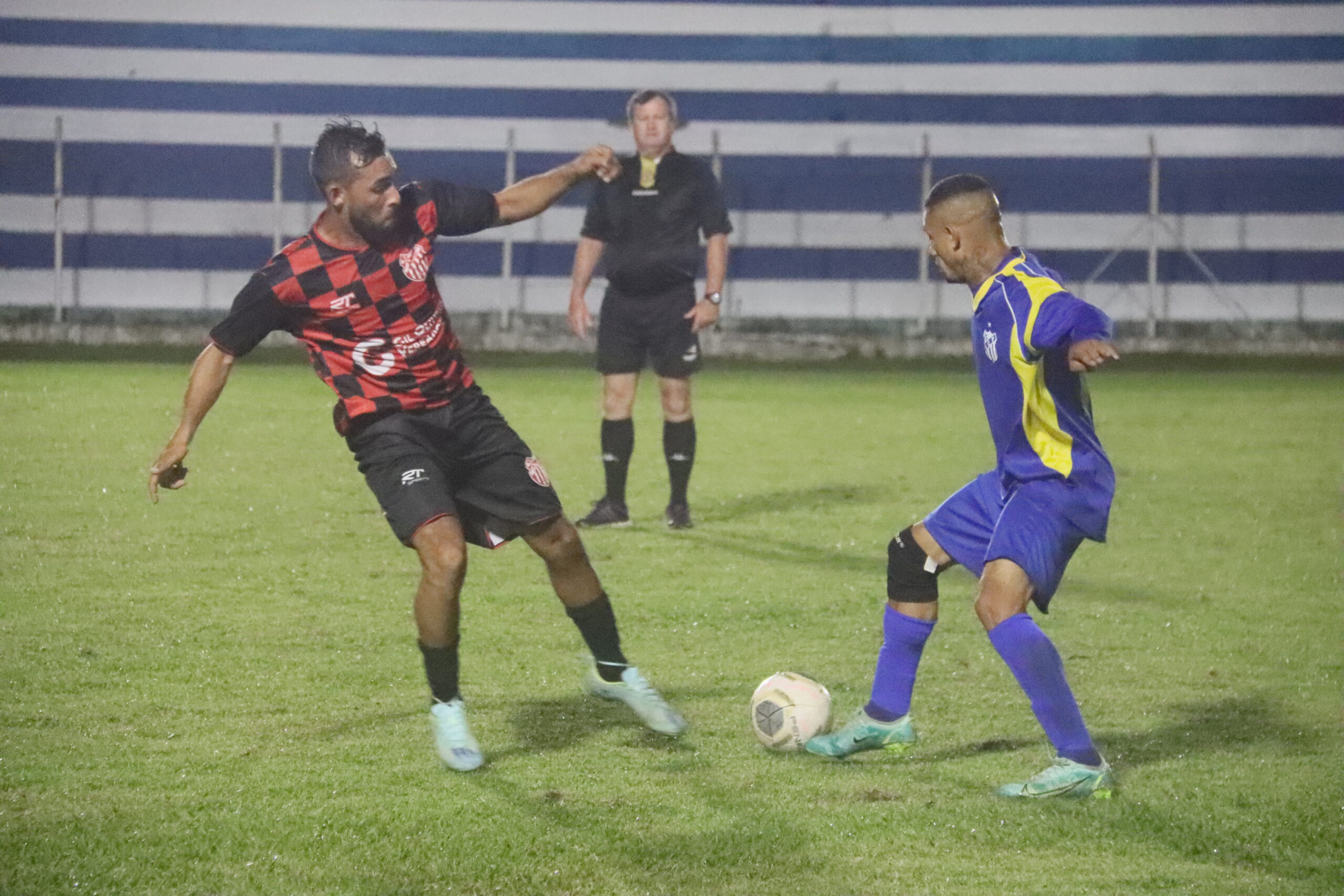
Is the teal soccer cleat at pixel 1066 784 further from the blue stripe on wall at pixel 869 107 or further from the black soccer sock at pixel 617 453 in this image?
the blue stripe on wall at pixel 869 107

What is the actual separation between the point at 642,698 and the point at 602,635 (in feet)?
0.79

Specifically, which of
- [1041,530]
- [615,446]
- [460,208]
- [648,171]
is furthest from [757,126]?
[1041,530]

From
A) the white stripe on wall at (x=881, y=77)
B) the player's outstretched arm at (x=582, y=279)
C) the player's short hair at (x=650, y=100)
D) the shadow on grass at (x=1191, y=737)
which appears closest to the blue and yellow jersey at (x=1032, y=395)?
the shadow on grass at (x=1191, y=737)

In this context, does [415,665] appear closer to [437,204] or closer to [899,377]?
[437,204]

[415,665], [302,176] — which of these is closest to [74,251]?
[302,176]

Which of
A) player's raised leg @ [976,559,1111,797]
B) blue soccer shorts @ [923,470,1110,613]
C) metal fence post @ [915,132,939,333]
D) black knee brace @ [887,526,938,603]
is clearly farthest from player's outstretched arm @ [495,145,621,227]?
metal fence post @ [915,132,939,333]

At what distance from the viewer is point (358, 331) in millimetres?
4711

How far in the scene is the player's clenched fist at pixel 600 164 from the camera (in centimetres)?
490

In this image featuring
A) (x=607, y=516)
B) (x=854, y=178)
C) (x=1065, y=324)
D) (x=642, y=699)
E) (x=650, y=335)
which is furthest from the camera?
(x=854, y=178)

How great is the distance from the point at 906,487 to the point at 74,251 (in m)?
14.6

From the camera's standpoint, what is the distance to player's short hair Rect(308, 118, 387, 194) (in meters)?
4.55

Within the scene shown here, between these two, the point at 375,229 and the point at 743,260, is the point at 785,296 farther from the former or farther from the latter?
the point at 375,229

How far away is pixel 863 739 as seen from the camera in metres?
4.61

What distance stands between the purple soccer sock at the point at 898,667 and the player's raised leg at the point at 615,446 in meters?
3.90
